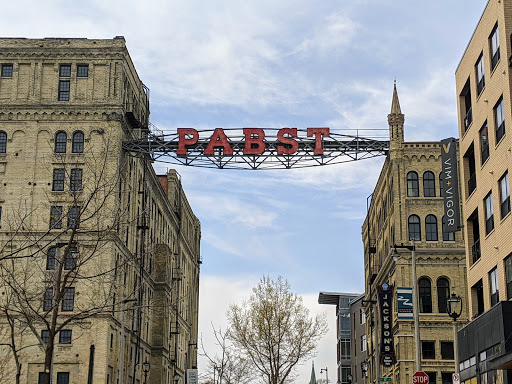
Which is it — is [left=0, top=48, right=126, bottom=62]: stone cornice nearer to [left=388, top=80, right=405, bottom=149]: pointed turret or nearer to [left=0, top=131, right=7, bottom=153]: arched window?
[left=0, top=131, right=7, bottom=153]: arched window

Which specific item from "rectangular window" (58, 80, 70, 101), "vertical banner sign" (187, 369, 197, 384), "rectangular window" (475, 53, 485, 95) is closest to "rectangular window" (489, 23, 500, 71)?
"rectangular window" (475, 53, 485, 95)

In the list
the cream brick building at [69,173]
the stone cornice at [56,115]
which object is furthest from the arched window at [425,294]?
the stone cornice at [56,115]

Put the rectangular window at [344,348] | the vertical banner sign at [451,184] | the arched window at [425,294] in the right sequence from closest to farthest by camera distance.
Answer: the vertical banner sign at [451,184]
the arched window at [425,294]
the rectangular window at [344,348]

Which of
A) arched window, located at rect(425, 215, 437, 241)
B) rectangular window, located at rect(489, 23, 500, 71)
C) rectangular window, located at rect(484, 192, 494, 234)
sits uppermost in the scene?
rectangular window, located at rect(489, 23, 500, 71)

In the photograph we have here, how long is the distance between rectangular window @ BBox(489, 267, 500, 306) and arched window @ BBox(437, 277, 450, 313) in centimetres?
2488

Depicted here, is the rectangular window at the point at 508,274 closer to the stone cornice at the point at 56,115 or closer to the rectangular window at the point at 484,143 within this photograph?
the rectangular window at the point at 484,143

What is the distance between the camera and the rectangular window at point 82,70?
221ft

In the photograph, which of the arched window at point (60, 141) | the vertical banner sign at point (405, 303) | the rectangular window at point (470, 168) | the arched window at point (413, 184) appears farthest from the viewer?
the arched window at point (413, 184)

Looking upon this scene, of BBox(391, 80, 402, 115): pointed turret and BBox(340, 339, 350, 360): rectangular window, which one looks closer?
BBox(391, 80, 402, 115): pointed turret

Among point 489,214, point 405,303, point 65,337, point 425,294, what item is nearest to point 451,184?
point 489,214

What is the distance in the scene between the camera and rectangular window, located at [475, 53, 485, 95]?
4351cm

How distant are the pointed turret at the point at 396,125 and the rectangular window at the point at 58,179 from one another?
26.4 metres

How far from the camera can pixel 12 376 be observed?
62156 mm

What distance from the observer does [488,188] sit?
4203 centimetres
